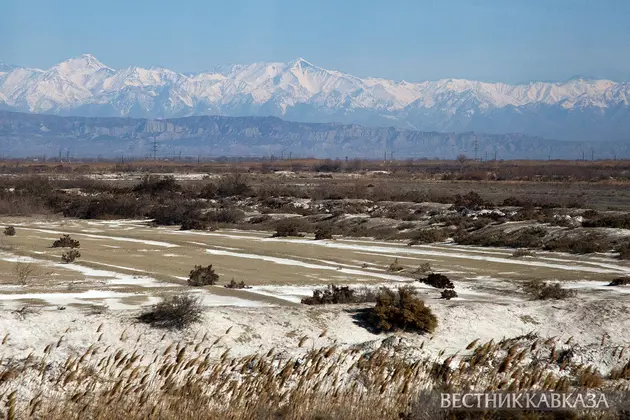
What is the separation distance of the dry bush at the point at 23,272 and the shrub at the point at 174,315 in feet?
24.7

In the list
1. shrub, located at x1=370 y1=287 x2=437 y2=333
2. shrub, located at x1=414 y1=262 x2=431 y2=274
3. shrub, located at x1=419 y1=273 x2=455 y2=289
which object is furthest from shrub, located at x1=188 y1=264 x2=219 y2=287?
shrub, located at x1=370 y1=287 x2=437 y2=333

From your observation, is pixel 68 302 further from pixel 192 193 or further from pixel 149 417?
pixel 192 193

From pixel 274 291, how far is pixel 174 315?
6.81 meters

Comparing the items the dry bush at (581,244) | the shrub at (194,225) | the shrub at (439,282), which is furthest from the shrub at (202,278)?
the shrub at (194,225)

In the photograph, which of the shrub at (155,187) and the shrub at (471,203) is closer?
the shrub at (471,203)

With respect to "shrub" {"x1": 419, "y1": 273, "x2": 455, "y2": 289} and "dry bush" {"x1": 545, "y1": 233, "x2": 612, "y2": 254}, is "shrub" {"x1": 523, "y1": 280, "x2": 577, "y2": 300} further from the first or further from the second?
"dry bush" {"x1": 545, "y1": 233, "x2": 612, "y2": 254}

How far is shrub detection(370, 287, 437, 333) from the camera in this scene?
14.8 meters

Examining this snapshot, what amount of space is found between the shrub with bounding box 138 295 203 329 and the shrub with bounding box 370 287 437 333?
3156mm

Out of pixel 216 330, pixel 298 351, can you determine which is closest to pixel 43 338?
pixel 216 330

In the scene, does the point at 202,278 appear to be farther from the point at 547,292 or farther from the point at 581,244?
the point at 581,244

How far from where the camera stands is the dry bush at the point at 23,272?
2093 cm

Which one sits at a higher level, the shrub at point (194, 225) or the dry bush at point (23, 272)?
the dry bush at point (23, 272)

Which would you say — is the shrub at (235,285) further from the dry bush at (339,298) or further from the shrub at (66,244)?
the shrub at (66,244)

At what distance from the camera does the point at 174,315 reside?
13992mm
